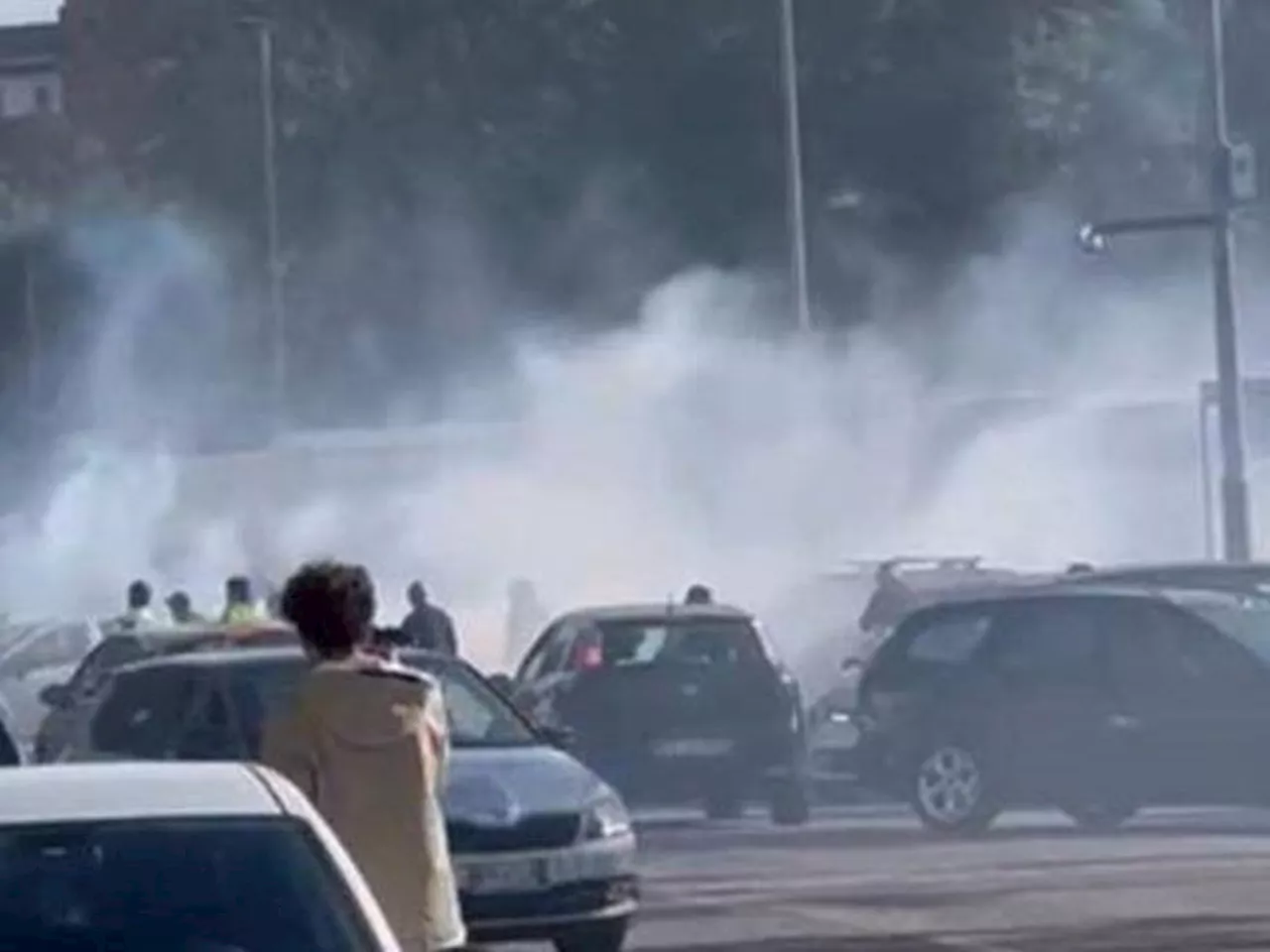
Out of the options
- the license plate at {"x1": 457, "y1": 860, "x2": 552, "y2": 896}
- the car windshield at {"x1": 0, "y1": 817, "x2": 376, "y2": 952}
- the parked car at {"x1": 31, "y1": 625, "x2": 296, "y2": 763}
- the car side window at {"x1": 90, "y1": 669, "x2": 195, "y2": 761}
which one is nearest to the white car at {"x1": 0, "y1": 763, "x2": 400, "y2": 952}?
the car windshield at {"x1": 0, "y1": 817, "x2": 376, "y2": 952}

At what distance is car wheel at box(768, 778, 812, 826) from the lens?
32.1 m

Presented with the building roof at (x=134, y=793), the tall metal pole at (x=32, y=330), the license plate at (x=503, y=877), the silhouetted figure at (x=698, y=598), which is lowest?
the license plate at (x=503, y=877)

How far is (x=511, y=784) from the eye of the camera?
65.0 ft

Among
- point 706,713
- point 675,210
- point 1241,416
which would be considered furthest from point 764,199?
point 706,713

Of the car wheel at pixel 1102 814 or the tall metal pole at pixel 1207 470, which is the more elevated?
the tall metal pole at pixel 1207 470

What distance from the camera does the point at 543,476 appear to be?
2327 inches

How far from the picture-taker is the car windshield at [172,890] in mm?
9625

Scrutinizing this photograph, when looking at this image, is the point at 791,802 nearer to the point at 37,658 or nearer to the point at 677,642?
the point at 677,642

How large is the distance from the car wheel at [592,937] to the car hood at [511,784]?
1.62ft

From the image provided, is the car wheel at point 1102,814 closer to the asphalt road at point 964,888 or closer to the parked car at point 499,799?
the asphalt road at point 964,888

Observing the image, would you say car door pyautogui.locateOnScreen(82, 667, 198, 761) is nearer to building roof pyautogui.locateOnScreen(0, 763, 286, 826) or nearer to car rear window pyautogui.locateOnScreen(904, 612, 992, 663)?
car rear window pyautogui.locateOnScreen(904, 612, 992, 663)

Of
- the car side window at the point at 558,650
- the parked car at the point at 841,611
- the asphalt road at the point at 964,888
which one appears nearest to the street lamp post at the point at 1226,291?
the parked car at the point at 841,611

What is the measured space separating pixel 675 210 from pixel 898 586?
34.1 meters

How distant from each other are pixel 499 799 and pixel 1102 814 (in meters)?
11.1
